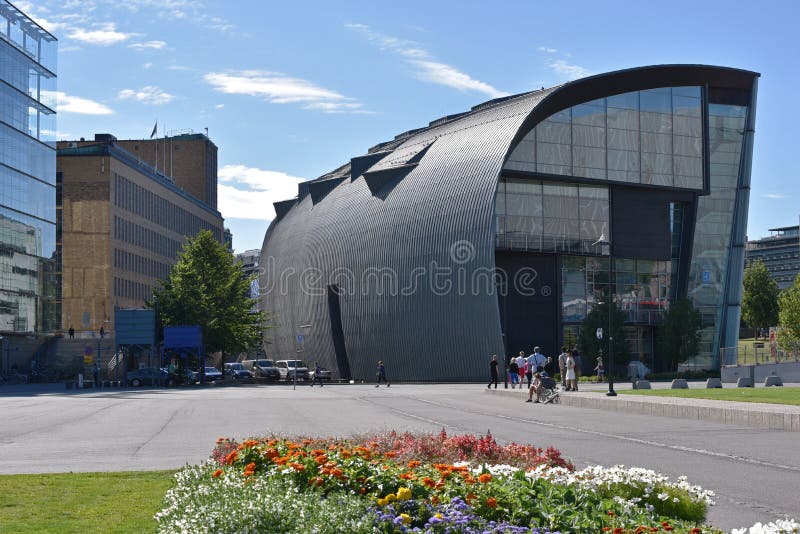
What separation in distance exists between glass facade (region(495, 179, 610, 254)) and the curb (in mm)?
31410

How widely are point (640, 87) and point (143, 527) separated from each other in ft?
209

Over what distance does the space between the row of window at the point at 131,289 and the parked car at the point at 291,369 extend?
22.1 meters

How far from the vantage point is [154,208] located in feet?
→ 366

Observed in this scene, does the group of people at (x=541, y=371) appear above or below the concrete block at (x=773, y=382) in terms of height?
above

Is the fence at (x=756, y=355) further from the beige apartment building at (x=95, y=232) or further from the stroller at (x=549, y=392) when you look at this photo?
→ the beige apartment building at (x=95, y=232)

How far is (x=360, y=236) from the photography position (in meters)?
73.1

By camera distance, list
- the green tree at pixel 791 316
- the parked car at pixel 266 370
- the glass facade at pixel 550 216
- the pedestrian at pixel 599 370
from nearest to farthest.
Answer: the pedestrian at pixel 599 370 < the glass facade at pixel 550 216 < the parked car at pixel 266 370 < the green tree at pixel 791 316

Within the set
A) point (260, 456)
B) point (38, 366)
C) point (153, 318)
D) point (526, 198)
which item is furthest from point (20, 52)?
point (260, 456)

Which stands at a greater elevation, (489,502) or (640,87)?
(640,87)

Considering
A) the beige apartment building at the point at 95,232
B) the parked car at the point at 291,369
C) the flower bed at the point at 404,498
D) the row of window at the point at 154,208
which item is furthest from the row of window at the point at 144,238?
the flower bed at the point at 404,498

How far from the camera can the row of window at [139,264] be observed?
99.5m

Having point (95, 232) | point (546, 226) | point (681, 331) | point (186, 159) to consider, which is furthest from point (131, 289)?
point (681, 331)

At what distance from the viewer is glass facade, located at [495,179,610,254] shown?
217ft

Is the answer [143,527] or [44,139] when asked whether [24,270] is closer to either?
[44,139]
